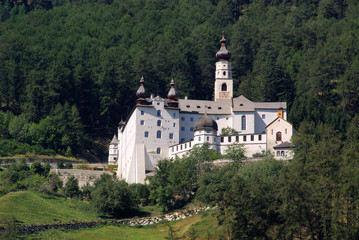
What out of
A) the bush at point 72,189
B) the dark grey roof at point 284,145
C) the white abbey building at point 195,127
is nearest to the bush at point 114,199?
the bush at point 72,189

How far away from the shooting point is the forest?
8706cm

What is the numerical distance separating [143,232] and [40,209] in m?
8.87

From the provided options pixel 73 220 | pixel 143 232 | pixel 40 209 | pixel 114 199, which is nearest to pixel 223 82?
pixel 114 199

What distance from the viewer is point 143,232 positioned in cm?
6003

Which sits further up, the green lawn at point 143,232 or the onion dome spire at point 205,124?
the onion dome spire at point 205,124

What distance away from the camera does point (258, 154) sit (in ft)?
239

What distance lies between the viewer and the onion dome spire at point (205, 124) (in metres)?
75.2

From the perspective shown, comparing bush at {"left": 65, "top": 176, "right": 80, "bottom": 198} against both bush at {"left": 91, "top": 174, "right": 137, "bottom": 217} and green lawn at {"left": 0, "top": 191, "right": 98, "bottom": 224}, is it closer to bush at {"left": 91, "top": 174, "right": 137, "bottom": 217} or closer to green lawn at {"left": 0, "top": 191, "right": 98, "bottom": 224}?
green lawn at {"left": 0, "top": 191, "right": 98, "bottom": 224}

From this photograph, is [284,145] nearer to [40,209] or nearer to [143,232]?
[143,232]

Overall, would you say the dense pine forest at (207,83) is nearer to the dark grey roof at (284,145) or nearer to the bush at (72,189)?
the dark grey roof at (284,145)

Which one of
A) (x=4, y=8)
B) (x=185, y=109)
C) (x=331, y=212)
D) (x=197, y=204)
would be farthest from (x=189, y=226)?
(x=4, y=8)

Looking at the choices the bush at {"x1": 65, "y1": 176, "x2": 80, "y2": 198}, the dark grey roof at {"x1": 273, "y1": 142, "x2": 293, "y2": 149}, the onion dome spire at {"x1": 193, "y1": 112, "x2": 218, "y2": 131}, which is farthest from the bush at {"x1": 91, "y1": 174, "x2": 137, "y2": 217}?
the dark grey roof at {"x1": 273, "y1": 142, "x2": 293, "y2": 149}

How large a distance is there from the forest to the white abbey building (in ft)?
16.5

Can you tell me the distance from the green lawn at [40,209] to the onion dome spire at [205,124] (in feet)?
51.0
